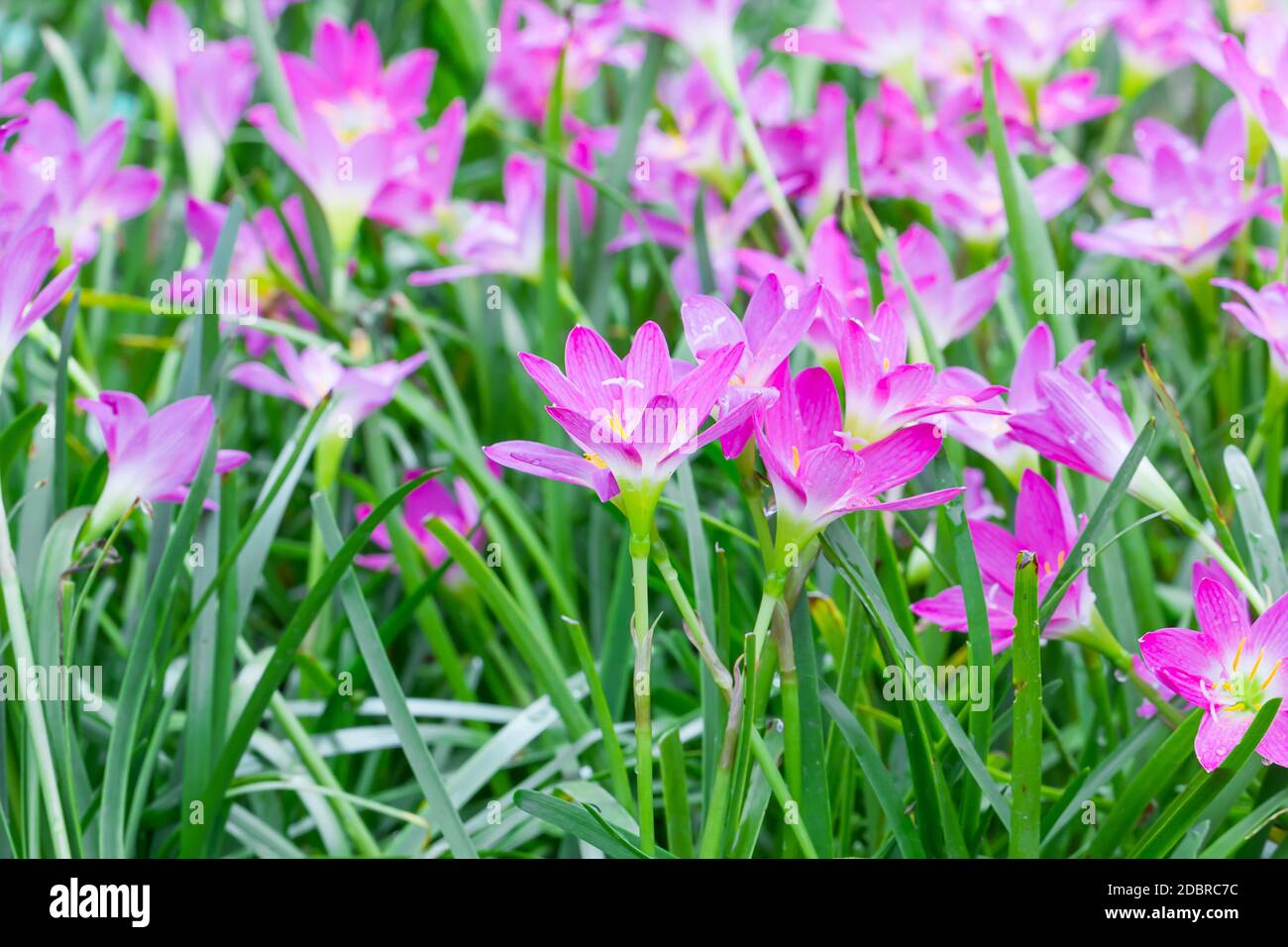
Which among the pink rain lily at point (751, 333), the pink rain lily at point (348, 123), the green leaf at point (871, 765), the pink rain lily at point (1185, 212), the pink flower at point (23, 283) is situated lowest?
the green leaf at point (871, 765)

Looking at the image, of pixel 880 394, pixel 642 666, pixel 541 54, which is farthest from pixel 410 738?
pixel 541 54

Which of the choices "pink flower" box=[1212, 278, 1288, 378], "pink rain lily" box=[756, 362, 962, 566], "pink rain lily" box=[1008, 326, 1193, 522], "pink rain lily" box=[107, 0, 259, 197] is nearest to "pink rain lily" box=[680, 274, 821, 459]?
"pink rain lily" box=[756, 362, 962, 566]

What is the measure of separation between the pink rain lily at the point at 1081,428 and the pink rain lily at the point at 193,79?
2.14 ft

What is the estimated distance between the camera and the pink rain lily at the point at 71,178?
74cm

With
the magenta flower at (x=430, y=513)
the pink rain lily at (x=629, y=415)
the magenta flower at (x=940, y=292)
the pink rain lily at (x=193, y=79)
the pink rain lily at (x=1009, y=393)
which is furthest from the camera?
the pink rain lily at (x=193, y=79)

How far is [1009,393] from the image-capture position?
567mm

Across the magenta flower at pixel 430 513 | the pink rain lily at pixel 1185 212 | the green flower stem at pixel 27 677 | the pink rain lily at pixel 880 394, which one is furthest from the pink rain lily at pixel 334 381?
the pink rain lily at pixel 1185 212

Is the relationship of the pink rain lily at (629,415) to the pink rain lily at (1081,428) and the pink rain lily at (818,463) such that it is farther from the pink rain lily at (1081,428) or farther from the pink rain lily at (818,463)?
the pink rain lily at (1081,428)

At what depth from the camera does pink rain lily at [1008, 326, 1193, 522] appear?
0.51m

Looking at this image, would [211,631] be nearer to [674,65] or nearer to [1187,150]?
[1187,150]

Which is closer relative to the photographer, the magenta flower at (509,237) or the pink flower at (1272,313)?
the pink flower at (1272,313)

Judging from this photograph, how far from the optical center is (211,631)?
2.02 feet

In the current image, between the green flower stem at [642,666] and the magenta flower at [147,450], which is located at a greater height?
the magenta flower at [147,450]
